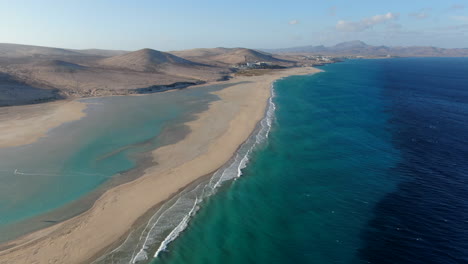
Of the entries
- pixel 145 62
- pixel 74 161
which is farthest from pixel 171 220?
pixel 145 62

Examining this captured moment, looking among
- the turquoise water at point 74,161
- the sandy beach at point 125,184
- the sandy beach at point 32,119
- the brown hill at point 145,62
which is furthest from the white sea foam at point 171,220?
the brown hill at point 145,62

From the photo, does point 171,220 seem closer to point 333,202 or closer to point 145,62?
point 333,202

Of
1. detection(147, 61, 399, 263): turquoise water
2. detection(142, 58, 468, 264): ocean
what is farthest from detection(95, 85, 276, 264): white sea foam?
detection(147, 61, 399, 263): turquoise water

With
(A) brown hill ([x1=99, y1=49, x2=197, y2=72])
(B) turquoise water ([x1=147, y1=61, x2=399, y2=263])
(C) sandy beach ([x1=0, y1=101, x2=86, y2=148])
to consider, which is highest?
(A) brown hill ([x1=99, y1=49, x2=197, y2=72])

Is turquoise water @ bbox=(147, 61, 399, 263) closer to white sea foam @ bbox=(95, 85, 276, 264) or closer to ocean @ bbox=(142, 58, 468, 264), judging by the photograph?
ocean @ bbox=(142, 58, 468, 264)

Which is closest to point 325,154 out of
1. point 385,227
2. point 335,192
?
point 335,192

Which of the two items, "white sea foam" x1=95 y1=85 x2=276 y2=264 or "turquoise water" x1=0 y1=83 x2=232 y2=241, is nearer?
"white sea foam" x1=95 y1=85 x2=276 y2=264

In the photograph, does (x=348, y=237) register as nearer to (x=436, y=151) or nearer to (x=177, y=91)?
(x=436, y=151)
